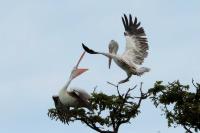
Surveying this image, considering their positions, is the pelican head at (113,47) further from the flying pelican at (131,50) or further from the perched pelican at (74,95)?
the perched pelican at (74,95)

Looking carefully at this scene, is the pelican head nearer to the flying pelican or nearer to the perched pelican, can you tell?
the flying pelican

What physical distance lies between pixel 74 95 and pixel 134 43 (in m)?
2.66

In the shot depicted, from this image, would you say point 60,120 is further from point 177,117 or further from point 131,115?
point 177,117

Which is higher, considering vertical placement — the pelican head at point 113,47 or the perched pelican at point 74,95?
the pelican head at point 113,47

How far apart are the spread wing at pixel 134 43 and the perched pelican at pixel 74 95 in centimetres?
137

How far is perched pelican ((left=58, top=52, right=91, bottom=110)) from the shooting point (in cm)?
2547

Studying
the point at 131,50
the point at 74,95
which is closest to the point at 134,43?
the point at 131,50

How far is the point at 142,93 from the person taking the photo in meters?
24.5

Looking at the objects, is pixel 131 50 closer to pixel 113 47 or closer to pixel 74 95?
pixel 113 47

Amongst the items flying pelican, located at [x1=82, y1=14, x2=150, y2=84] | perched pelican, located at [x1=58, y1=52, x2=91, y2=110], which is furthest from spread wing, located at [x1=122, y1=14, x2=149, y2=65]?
perched pelican, located at [x1=58, y1=52, x2=91, y2=110]

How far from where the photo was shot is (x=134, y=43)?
27.4m

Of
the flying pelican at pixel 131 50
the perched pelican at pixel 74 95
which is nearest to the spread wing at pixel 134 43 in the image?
the flying pelican at pixel 131 50

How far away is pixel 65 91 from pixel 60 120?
0.92 metres

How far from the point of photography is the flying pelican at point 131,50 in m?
25.6
